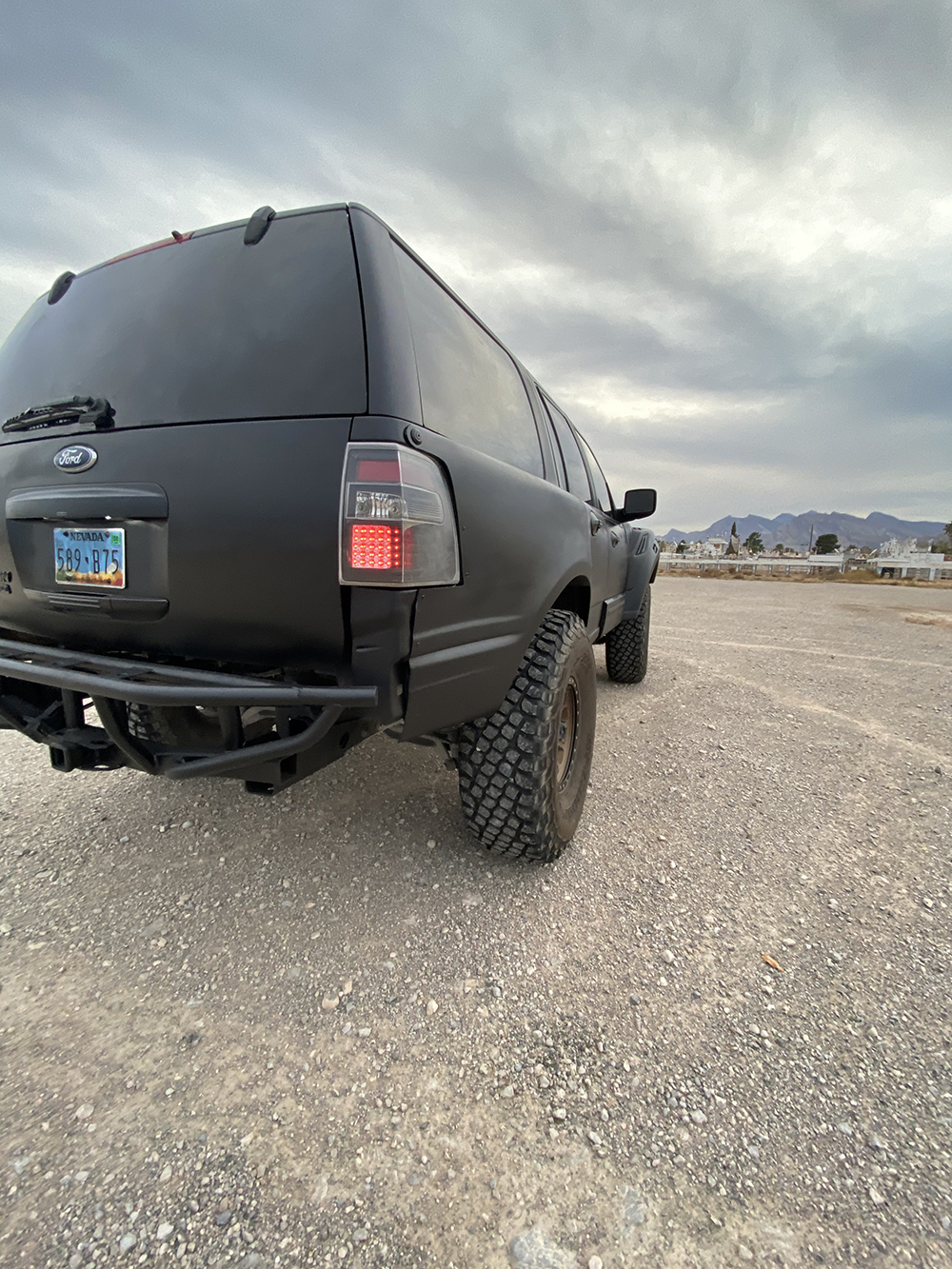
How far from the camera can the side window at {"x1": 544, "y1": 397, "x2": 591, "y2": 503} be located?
3.21 m

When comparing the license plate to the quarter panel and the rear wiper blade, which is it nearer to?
the rear wiper blade

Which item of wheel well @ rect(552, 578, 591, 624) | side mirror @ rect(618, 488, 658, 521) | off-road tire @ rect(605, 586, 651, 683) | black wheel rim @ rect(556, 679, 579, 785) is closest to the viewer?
black wheel rim @ rect(556, 679, 579, 785)

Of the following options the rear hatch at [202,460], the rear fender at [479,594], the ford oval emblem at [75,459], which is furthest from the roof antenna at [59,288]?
the rear fender at [479,594]

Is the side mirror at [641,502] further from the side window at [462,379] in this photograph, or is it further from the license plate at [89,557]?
the license plate at [89,557]

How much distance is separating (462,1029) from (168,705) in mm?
1090

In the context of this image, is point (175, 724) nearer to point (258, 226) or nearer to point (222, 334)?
point (222, 334)

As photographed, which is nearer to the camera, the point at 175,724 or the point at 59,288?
the point at 59,288

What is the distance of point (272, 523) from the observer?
1.39 meters

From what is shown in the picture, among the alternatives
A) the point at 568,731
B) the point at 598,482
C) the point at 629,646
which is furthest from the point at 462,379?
the point at 629,646

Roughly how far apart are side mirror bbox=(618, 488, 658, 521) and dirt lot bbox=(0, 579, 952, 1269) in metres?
1.93

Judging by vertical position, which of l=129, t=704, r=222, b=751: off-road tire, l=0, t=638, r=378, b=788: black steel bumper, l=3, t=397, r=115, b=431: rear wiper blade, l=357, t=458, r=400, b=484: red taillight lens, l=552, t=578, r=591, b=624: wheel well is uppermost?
l=3, t=397, r=115, b=431: rear wiper blade

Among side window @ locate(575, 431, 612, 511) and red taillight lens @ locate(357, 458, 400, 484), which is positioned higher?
side window @ locate(575, 431, 612, 511)

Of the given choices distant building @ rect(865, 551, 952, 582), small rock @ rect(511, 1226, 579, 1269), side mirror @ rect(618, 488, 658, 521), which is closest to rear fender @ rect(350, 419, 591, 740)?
small rock @ rect(511, 1226, 579, 1269)

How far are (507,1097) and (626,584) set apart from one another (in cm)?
362
